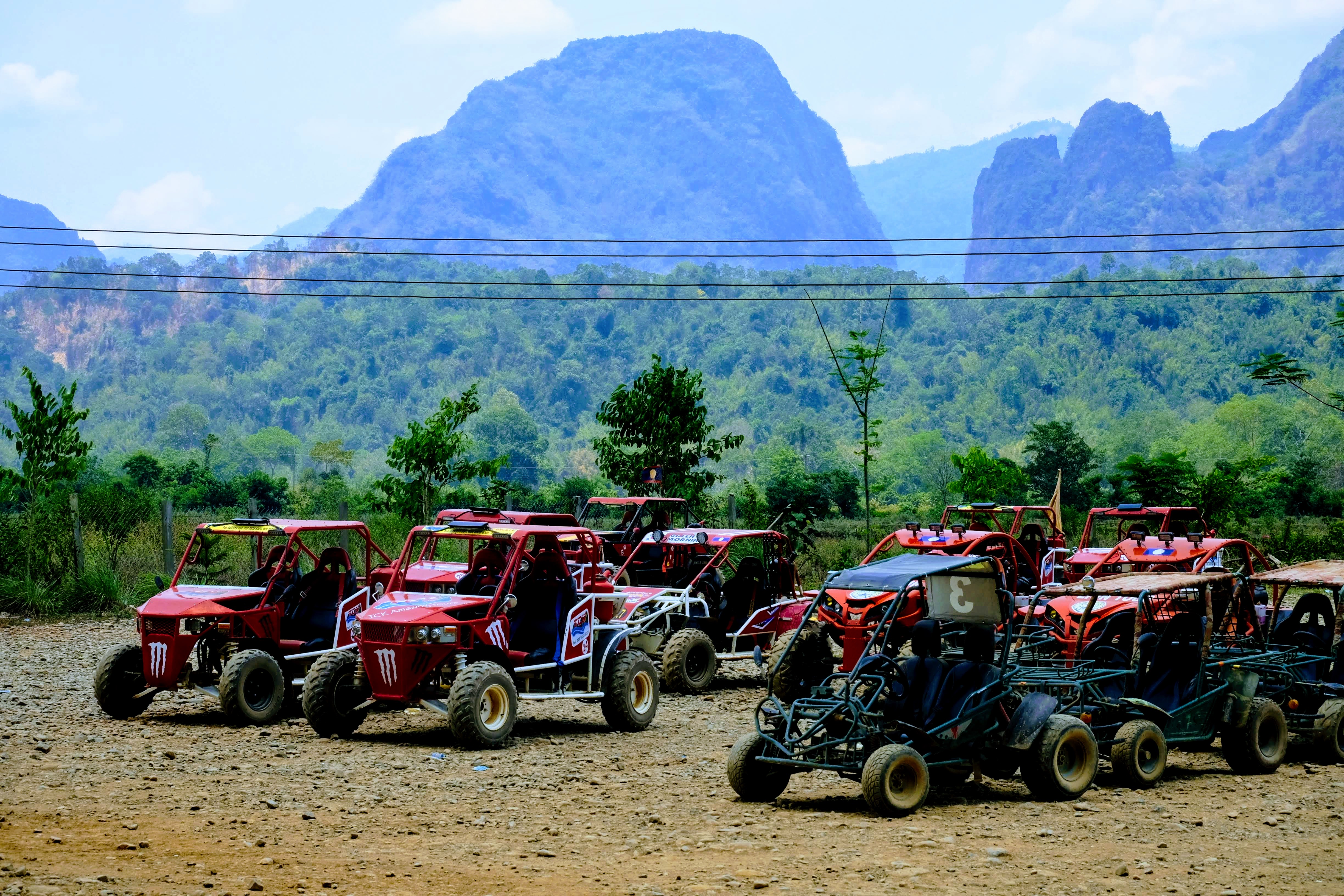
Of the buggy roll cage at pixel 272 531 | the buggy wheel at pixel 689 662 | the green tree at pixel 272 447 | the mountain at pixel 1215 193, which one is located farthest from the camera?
the mountain at pixel 1215 193

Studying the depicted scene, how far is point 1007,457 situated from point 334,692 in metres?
88.3

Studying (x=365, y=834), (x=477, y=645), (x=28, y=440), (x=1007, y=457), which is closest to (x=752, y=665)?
(x=477, y=645)

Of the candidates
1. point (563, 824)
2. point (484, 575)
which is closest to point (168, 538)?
point (484, 575)

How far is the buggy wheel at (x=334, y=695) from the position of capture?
12.2m

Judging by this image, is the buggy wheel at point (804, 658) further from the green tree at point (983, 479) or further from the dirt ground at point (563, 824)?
the green tree at point (983, 479)

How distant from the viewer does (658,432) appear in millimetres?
24859

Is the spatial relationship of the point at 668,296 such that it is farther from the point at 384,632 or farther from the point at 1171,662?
the point at 1171,662

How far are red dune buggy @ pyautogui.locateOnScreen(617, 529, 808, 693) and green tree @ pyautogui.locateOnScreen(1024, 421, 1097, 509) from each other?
24.1 meters

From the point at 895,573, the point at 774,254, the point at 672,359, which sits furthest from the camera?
the point at 672,359

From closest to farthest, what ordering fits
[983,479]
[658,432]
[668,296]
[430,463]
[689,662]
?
[689,662] < [430,463] < [658,432] < [983,479] < [668,296]

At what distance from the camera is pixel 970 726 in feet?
32.0

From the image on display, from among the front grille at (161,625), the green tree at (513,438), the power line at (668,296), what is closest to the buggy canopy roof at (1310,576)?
the front grille at (161,625)

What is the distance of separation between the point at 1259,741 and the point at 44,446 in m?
19.2

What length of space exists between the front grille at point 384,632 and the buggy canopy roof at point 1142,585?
523cm
